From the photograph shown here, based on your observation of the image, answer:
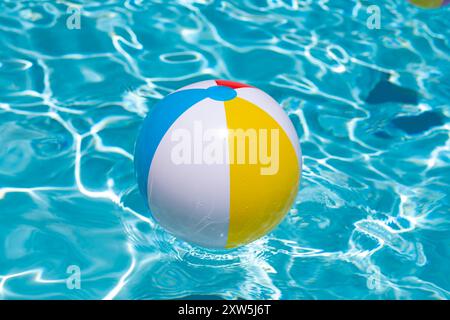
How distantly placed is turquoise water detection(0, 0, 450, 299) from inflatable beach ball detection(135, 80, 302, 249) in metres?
0.71

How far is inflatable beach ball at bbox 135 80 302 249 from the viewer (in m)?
3.87

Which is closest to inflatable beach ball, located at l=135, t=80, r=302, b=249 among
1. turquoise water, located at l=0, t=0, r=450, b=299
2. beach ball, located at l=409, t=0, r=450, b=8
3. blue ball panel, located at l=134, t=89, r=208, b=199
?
blue ball panel, located at l=134, t=89, r=208, b=199

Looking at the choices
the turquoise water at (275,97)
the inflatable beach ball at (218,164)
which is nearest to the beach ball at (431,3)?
the turquoise water at (275,97)

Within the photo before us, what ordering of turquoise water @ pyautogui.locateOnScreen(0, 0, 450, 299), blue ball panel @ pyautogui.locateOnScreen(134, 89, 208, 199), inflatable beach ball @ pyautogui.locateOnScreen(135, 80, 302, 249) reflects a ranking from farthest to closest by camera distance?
1. turquoise water @ pyautogui.locateOnScreen(0, 0, 450, 299)
2. blue ball panel @ pyautogui.locateOnScreen(134, 89, 208, 199)
3. inflatable beach ball @ pyautogui.locateOnScreen(135, 80, 302, 249)

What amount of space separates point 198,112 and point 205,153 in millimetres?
287

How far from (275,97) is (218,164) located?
251 centimetres

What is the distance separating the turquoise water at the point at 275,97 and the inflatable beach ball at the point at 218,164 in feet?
2.34

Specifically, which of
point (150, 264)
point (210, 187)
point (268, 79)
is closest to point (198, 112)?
point (210, 187)

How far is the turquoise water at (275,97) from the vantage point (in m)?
4.70

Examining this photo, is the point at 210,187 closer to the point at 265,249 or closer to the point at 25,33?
the point at 265,249

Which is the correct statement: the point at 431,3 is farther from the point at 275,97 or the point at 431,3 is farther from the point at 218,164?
the point at 218,164

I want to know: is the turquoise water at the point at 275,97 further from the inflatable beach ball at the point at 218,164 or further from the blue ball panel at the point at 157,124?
the blue ball panel at the point at 157,124

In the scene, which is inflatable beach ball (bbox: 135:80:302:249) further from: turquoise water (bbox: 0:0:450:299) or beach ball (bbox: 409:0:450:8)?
beach ball (bbox: 409:0:450:8)

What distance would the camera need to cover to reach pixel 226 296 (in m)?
4.55
